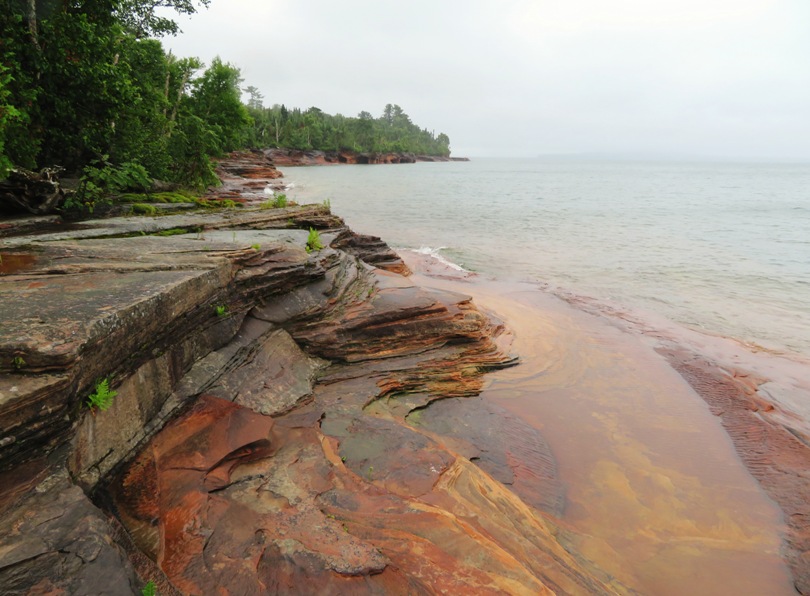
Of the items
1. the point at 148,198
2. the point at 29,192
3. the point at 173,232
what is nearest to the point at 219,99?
the point at 148,198

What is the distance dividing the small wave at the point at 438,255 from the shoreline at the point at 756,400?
621 cm

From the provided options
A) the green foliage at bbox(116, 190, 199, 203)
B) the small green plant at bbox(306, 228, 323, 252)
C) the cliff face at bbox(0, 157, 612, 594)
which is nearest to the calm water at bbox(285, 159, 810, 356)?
the small green plant at bbox(306, 228, 323, 252)

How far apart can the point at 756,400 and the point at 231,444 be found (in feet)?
36.8

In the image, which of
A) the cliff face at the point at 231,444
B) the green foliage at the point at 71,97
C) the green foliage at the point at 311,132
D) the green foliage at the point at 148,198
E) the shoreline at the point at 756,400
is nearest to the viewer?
the cliff face at the point at 231,444

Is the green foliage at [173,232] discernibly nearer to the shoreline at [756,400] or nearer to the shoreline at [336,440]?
the shoreline at [336,440]

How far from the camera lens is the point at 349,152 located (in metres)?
127

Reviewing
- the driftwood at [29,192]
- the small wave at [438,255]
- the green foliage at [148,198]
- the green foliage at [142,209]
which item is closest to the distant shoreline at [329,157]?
the small wave at [438,255]

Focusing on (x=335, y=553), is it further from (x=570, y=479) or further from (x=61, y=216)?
(x=61, y=216)

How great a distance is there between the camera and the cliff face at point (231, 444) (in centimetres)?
381

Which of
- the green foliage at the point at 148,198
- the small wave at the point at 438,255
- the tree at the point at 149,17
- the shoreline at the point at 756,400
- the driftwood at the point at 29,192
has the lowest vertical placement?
the shoreline at the point at 756,400

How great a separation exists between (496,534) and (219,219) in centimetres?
1036

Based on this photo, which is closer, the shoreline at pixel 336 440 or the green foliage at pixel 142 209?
the shoreline at pixel 336 440

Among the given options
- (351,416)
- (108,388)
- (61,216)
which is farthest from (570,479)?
(61,216)

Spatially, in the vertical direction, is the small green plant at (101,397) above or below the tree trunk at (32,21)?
below
